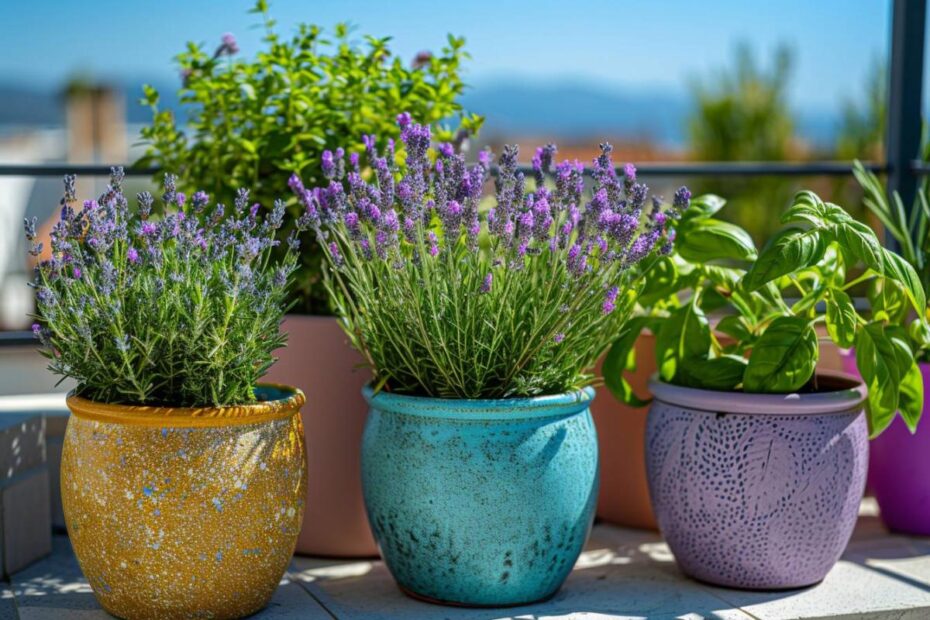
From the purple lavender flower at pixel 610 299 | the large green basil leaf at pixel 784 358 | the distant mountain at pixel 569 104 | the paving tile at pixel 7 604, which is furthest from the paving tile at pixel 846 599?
the distant mountain at pixel 569 104

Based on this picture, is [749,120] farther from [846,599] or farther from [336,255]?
[336,255]

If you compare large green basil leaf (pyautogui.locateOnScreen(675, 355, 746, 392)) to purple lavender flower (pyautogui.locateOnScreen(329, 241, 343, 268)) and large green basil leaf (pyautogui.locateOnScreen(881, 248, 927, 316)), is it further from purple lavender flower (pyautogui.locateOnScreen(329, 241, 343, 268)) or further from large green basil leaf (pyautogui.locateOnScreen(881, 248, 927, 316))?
purple lavender flower (pyautogui.locateOnScreen(329, 241, 343, 268))

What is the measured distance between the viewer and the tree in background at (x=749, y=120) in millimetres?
10883

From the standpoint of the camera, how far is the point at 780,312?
7.84ft

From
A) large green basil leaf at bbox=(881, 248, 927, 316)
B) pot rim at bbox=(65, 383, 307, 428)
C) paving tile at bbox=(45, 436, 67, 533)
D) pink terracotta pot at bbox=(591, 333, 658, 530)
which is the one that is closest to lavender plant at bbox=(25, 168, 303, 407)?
pot rim at bbox=(65, 383, 307, 428)

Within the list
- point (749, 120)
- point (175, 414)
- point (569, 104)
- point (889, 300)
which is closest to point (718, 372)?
point (889, 300)

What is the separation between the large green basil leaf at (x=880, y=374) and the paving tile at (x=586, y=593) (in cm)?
46

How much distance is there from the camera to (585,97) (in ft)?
190

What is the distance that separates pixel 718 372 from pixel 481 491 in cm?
55

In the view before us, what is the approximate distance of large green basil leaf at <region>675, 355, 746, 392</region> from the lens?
2311mm

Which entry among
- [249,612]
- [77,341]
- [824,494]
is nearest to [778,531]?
[824,494]

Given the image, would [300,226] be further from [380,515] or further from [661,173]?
[661,173]

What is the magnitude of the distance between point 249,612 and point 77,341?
1.83ft

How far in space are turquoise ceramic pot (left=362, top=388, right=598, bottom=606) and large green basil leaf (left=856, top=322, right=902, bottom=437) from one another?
0.53 meters
